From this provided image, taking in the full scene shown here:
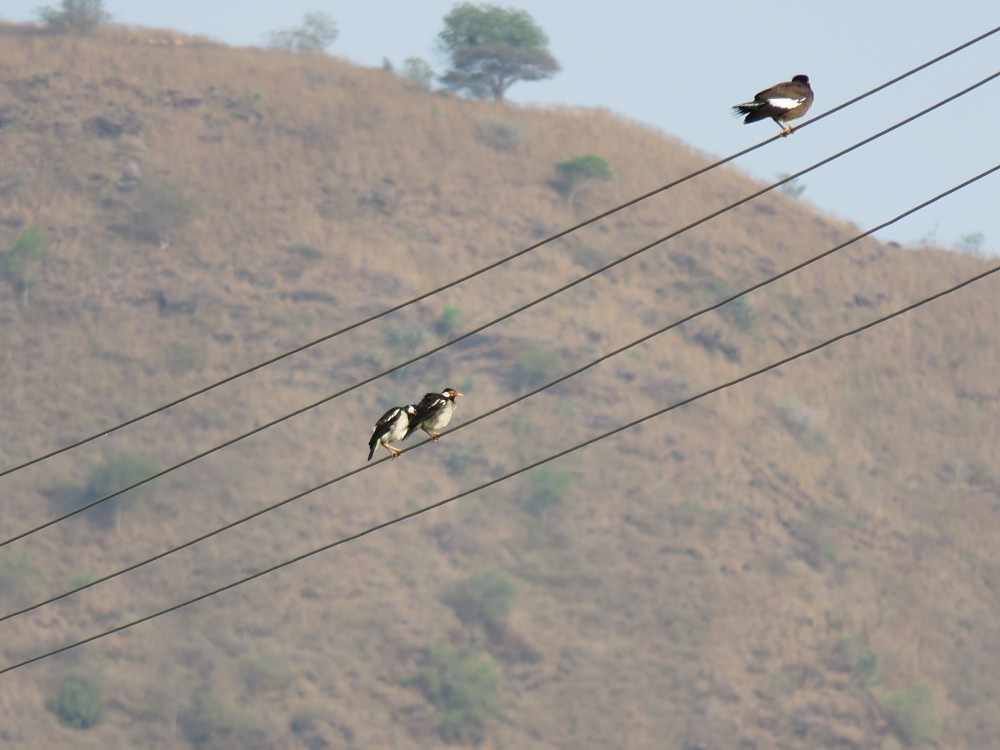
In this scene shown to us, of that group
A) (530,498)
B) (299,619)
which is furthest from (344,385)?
(299,619)

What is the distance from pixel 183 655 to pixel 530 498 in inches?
952

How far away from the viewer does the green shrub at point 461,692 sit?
87.8 m

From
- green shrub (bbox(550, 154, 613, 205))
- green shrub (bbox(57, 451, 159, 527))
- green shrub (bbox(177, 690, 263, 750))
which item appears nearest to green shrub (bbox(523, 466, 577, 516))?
green shrub (bbox(57, 451, 159, 527))

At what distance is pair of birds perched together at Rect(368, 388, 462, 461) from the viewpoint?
19.6m

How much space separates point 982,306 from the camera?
393 ft

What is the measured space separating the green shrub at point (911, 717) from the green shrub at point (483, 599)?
20689mm

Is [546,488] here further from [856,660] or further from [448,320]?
[856,660]

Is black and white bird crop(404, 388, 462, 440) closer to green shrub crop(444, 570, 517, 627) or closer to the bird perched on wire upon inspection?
the bird perched on wire

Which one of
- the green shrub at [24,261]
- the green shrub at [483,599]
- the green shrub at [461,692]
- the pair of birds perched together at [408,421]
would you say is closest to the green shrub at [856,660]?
the green shrub at [483,599]

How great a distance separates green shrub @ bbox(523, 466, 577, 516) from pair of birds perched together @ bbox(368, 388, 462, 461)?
8154 cm

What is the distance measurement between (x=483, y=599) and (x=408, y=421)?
76125 mm

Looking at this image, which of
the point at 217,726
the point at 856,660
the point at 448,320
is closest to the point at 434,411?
the point at 217,726

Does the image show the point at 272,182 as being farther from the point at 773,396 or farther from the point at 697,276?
the point at 773,396

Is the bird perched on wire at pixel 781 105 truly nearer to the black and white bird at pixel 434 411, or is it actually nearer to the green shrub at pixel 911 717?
the black and white bird at pixel 434 411
